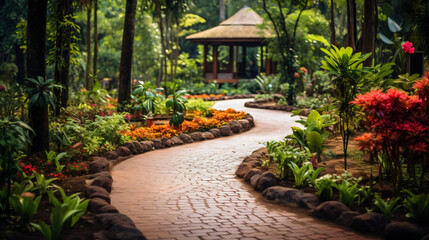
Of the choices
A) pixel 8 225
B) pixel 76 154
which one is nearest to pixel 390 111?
pixel 8 225

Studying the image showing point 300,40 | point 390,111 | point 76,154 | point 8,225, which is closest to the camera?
point 8,225

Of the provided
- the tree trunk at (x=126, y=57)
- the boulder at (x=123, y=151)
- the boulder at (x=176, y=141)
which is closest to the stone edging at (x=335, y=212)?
the boulder at (x=123, y=151)

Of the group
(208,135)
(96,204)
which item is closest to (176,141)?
(208,135)

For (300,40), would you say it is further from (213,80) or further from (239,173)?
(239,173)

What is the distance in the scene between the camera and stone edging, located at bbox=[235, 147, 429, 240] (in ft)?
15.1

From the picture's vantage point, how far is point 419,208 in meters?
4.88

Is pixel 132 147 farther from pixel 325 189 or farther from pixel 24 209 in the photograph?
pixel 24 209

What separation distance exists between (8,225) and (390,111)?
4266 millimetres

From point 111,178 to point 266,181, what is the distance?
224 cm

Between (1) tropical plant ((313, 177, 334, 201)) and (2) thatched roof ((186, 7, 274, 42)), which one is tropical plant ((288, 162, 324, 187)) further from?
(2) thatched roof ((186, 7, 274, 42))

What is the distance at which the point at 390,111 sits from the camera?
5480mm

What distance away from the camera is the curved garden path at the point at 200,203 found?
4980 millimetres

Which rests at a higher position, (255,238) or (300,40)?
(300,40)

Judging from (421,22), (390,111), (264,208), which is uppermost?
(421,22)
